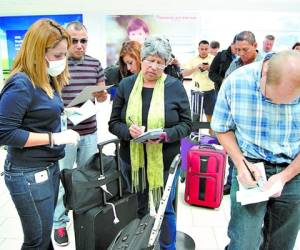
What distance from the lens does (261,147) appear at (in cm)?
147

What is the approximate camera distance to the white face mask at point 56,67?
1.56 metres

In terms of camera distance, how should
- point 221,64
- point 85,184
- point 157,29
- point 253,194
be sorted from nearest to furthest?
point 253,194 < point 85,184 < point 221,64 < point 157,29

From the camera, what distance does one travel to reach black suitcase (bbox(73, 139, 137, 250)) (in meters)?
1.74

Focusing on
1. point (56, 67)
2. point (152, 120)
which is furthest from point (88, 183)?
point (56, 67)

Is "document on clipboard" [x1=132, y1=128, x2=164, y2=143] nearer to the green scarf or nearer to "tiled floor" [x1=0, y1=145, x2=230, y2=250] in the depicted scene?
the green scarf

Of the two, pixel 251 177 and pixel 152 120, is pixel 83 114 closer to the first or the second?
pixel 152 120

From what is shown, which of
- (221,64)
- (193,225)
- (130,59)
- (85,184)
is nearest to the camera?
(85,184)

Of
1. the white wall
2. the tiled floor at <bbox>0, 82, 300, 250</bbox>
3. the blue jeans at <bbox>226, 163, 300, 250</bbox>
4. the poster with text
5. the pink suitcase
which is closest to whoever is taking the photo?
the blue jeans at <bbox>226, 163, 300, 250</bbox>

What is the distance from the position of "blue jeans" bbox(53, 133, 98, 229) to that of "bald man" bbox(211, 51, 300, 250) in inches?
42.4

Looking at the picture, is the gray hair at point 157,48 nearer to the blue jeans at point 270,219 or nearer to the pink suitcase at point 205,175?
the blue jeans at point 270,219

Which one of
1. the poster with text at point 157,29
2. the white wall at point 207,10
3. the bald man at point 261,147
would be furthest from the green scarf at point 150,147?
the white wall at point 207,10

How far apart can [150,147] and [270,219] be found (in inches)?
29.6

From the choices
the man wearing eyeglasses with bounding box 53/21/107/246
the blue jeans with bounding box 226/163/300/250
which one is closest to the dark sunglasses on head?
the man wearing eyeglasses with bounding box 53/21/107/246

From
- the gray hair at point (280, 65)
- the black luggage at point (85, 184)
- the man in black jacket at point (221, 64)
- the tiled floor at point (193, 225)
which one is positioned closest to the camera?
the gray hair at point (280, 65)
